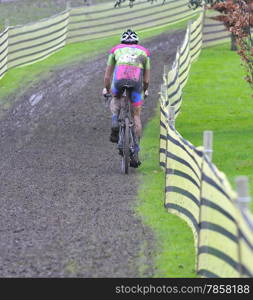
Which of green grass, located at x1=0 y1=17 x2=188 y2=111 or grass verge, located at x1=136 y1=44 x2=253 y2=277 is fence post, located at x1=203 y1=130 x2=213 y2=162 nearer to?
grass verge, located at x1=136 y1=44 x2=253 y2=277

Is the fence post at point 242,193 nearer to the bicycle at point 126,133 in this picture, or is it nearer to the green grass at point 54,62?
the bicycle at point 126,133

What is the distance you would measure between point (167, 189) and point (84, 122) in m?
9.04

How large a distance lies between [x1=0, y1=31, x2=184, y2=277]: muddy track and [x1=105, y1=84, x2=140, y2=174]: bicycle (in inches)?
12.4

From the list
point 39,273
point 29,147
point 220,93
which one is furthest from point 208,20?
point 39,273

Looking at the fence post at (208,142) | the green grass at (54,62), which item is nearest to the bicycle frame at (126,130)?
the fence post at (208,142)

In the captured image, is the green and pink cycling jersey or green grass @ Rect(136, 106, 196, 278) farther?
the green and pink cycling jersey

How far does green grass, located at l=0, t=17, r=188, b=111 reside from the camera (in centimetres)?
2662

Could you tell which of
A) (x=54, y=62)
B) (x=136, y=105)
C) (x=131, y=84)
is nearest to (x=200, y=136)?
(x=136, y=105)

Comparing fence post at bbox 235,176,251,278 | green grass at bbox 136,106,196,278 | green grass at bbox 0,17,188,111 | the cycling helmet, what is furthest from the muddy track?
fence post at bbox 235,176,251,278

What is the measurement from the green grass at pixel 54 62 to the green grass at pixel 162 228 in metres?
8.58

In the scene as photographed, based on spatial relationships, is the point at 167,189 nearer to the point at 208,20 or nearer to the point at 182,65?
the point at 182,65

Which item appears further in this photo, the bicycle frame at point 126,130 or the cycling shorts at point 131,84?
the bicycle frame at point 126,130

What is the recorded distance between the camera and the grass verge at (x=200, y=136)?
11.4 m

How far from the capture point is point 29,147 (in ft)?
63.2
